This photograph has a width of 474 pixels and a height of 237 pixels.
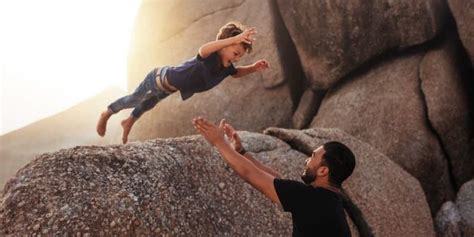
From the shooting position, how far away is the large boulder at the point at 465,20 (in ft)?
46.3

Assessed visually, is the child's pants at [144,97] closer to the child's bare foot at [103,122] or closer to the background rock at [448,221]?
the child's bare foot at [103,122]

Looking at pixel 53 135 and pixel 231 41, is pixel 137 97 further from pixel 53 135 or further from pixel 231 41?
pixel 53 135

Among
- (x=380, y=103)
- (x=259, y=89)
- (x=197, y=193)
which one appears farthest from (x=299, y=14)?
(x=197, y=193)

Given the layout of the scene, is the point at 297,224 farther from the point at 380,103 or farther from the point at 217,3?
the point at 217,3

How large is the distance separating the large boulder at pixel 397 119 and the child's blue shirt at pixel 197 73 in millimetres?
7167

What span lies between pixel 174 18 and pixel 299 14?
573 centimetres

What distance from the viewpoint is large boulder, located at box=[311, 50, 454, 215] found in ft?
45.3

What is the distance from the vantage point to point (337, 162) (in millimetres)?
4609

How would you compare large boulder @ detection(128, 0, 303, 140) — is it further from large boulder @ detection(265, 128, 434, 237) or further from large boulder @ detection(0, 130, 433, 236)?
large boulder @ detection(0, 130, 433, 236)

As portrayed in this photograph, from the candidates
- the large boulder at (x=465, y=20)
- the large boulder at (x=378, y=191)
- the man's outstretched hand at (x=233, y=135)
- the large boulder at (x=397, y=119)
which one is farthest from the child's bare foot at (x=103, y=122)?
the large boulder at (x=465, y=20)

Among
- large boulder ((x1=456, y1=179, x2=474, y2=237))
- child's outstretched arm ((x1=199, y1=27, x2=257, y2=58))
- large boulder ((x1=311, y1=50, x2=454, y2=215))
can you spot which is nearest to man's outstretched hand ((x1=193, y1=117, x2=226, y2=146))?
child's outstretched arm ((x1=199, y1=27, x2=257, y2=58))

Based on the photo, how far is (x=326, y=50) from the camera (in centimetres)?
1560

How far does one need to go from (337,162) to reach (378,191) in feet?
19.0

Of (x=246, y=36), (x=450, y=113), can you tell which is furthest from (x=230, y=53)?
(x=450, y=113)
